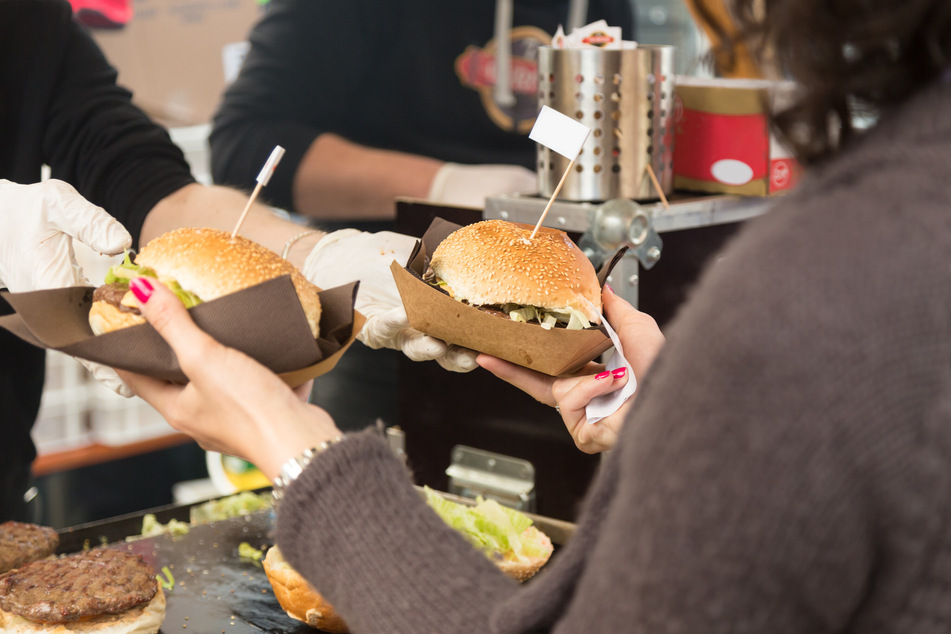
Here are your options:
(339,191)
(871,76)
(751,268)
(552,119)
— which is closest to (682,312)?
(751,268)

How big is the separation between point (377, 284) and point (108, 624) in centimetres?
69

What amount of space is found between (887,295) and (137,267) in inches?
39.9

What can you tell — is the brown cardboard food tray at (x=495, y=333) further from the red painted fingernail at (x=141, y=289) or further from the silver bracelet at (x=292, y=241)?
the red painted fingernail at (x=141, y=289)

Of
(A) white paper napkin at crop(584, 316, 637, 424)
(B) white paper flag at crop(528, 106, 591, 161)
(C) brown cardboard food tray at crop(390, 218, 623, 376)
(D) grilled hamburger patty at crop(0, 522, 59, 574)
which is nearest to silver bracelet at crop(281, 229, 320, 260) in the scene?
(C) brown cardboard food tray at crop(390, 218, 623, 376)

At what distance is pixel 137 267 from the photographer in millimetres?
1291

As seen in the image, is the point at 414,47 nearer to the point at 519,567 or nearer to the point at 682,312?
the point at 519,567

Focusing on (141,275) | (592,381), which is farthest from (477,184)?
(141,275)

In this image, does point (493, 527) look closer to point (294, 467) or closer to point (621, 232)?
point (621, 232)

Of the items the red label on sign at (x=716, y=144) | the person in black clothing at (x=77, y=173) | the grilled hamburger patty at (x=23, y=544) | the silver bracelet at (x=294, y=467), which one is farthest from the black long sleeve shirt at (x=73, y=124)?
the red label on sign at (x=716, y=144)

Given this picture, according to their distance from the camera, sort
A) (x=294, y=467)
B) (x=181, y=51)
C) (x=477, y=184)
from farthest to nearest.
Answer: (x=181, y=51), (x=477, y=184), (x=294, y=467)

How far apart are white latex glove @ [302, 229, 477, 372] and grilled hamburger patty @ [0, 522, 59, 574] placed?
27.0 inches

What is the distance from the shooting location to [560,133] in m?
1.47

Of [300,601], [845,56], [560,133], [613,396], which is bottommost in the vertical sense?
[300,601]

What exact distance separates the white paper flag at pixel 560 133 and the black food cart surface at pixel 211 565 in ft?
2.45
